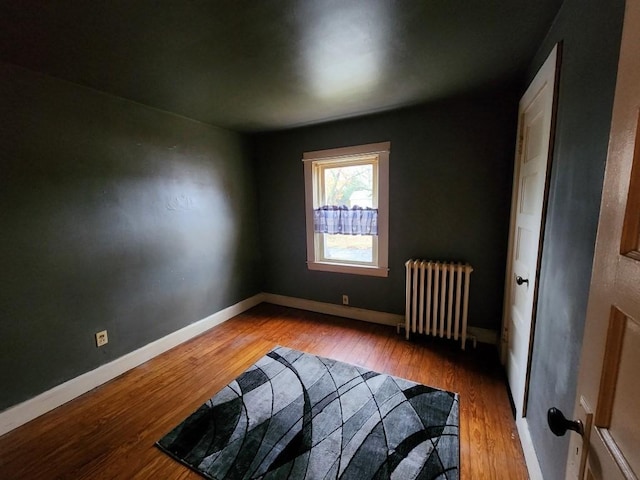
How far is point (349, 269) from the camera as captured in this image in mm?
3115

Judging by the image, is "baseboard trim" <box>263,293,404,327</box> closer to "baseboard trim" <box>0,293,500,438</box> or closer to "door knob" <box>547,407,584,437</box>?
"baseboard trim" <box>0,293,500,438</box>

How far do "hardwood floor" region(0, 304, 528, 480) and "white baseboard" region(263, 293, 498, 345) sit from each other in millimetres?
109

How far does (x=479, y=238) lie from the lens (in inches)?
96.3

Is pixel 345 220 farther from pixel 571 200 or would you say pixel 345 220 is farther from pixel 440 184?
pixel 571 200

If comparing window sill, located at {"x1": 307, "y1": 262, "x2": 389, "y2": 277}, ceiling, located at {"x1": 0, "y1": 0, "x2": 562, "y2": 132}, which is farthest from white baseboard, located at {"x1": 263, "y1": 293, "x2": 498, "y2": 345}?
ceiling, located at {"x1": 0, "y1": 0, "x2": 562, "y2": 132}

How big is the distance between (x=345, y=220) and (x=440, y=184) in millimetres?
1034

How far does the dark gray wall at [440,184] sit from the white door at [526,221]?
27 cm

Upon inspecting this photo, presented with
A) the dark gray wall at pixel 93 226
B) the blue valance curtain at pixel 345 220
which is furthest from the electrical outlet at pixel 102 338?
the blue valance curtain at pixel 345 220

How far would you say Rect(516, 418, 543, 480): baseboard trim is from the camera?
1281 millimetres

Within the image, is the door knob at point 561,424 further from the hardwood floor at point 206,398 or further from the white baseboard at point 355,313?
the white baseboard at point 355,313

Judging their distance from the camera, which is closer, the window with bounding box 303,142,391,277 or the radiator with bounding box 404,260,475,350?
the radiator with bounding box 404,260,475,350

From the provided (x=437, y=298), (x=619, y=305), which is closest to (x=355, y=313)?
(x=437, y=298)

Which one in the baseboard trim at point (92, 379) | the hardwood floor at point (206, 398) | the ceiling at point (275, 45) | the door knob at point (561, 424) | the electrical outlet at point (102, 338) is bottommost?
the hardwood floor at point (206, 398)

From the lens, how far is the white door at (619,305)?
45cm
